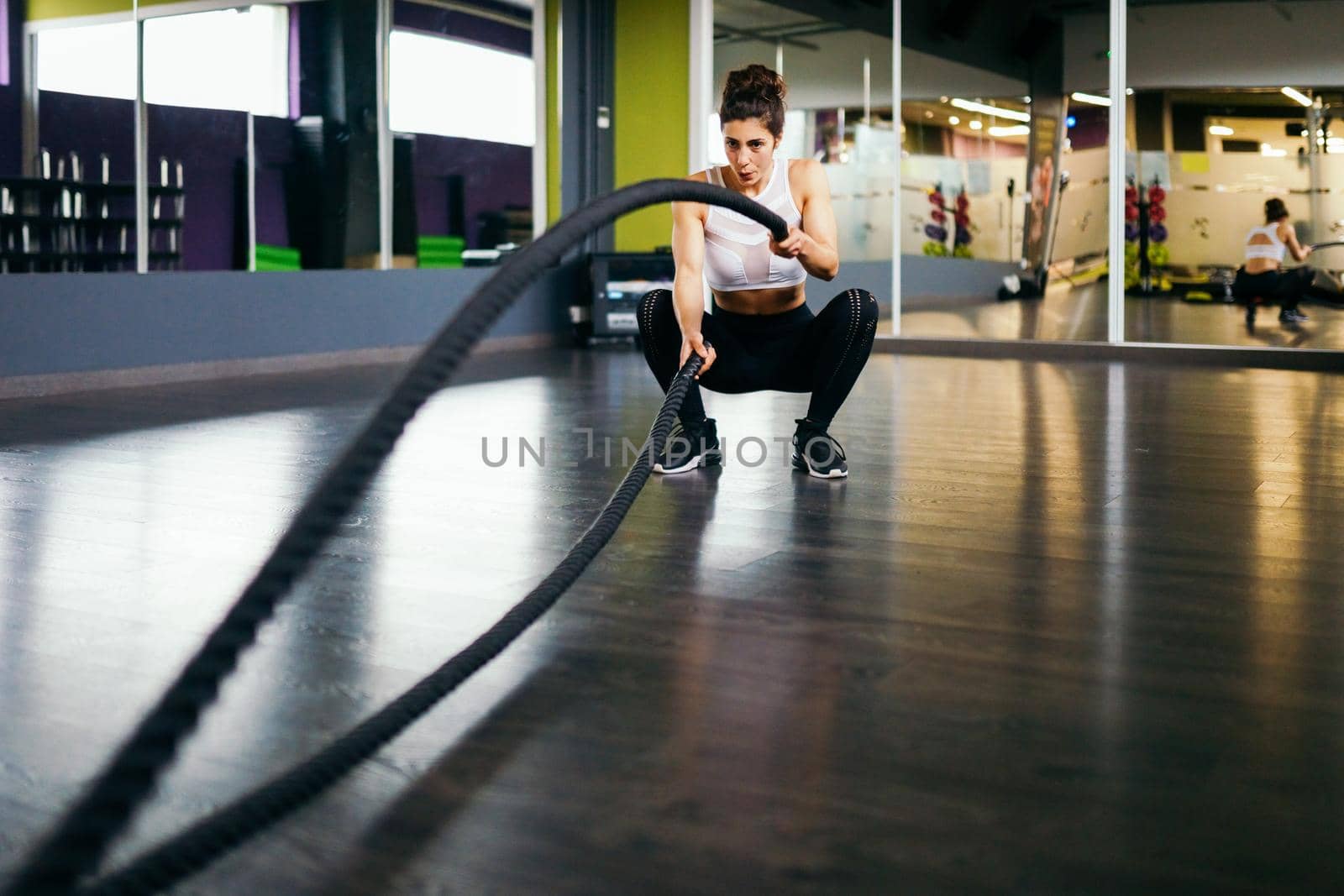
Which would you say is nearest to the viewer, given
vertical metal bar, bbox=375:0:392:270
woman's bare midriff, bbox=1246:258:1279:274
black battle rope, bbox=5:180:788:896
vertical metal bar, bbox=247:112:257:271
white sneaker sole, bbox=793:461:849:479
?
black battle rope, bbox=5:180:788:896

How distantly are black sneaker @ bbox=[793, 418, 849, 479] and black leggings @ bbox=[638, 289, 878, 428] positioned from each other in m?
0.03

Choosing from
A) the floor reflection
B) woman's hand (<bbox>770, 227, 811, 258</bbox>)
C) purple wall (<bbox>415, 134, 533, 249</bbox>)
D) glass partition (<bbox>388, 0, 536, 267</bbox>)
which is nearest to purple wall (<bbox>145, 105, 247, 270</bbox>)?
→ glass partition (<bbox>388, 0, 536, 267</bbox>)

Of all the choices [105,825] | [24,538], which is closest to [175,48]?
[24,538]

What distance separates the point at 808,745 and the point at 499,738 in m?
0.33

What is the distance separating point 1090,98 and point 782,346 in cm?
514

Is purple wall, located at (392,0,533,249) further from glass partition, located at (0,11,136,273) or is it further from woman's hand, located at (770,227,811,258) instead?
woman's hand, located at (770,227,811,258)

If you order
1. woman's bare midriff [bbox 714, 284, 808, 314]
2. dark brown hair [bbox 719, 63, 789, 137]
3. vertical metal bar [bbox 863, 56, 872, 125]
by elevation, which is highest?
vertical metal bar [bbox 863, 56, 872, 125]

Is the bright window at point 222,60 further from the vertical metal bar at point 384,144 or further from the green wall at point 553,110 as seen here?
the green wall at point 553,110

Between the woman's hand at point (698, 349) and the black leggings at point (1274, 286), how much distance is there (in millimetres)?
5721

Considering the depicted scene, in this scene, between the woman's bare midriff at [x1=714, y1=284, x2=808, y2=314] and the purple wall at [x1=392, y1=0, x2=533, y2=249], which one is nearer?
the woman's bare midriff at [x1=714, y1=284, x2=808, y2=314]

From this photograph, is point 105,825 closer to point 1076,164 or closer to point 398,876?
point 398,876

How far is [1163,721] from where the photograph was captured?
159cm

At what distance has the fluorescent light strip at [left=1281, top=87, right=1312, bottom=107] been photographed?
740 centimetres

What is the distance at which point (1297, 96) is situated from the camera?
24.4 ft
